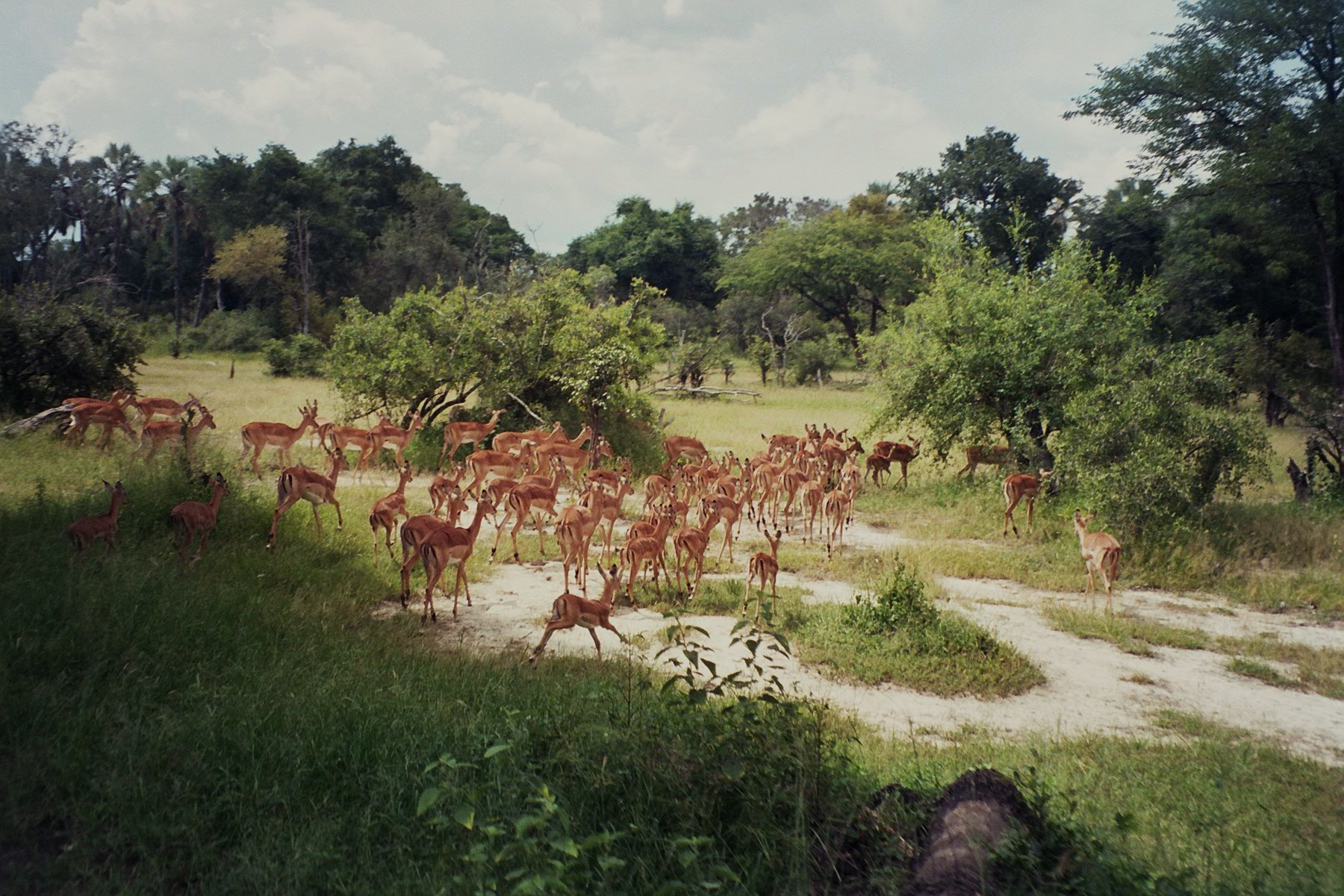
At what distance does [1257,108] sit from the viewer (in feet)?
57.7

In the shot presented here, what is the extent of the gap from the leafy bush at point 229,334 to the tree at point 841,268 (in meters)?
20.2

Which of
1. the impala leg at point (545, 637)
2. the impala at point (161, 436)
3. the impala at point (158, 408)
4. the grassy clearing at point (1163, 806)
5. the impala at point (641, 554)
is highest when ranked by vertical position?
the impala at point (158, 408)

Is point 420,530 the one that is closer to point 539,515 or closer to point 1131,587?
point 539,515

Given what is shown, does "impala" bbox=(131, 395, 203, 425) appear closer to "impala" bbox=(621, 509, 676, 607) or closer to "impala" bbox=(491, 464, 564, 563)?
"impala" bbox=(491, 464, 564, 563)

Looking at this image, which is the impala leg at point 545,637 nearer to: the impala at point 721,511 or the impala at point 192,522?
the impala at point 192,522

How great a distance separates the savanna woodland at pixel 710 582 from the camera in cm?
398

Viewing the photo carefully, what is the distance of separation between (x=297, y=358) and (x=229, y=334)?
6.47 metres

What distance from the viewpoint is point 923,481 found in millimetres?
16406

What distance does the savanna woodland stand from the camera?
3.98m

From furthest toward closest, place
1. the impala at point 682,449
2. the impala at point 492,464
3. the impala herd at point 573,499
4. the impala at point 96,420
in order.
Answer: the impala at point 682,449 → the impala at point 492,464 → the impala at point 96,420 → the impala herd at point 573,499

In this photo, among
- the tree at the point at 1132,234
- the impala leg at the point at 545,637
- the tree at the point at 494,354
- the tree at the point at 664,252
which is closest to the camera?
the impala leg at the point at 545,637

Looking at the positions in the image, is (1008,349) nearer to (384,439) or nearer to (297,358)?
(384,439)

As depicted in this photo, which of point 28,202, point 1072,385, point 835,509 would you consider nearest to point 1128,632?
point 835,509

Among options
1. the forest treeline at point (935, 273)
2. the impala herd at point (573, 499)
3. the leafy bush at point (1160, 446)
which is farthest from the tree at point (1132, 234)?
the leafy bush at point (1160, 446)
